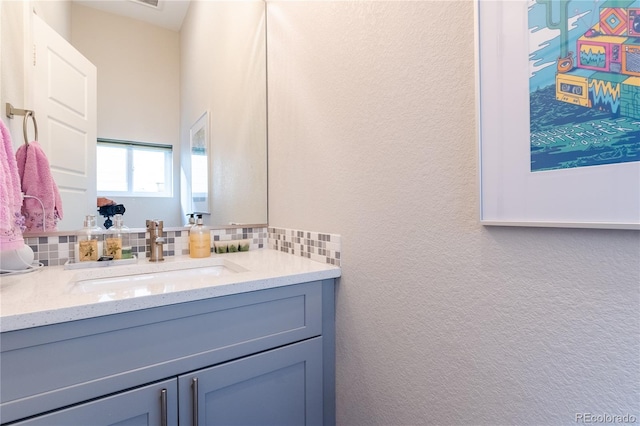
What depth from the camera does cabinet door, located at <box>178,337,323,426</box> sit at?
0.82m

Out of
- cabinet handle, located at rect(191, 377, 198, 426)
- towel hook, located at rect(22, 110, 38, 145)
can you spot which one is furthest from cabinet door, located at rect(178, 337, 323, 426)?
towel hook, located at rect(22, 110, 38, 145)

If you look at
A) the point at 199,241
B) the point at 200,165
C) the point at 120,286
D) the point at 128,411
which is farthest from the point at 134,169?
the point at 128,411

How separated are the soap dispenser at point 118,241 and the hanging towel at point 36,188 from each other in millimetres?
176

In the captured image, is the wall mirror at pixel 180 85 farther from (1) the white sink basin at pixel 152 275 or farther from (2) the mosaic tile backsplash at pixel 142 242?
(1) the white sink basin at pixel 152 275

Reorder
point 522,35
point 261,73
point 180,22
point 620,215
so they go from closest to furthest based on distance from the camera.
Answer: point 620,215, point 522,35, point 180,22, point 261,73

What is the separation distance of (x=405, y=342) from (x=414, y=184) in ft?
1.45

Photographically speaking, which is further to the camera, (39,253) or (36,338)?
(39,253)

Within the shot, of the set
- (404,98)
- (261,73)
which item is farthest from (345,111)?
(261,73)

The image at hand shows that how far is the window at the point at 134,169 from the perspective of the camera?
3.96 ft

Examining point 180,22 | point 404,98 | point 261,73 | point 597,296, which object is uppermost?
point 180,22

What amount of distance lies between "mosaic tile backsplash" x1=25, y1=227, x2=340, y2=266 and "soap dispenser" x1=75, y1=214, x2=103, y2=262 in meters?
0.05

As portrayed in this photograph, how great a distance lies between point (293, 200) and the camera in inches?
53.4

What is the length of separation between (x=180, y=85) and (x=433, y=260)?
4.28 ft

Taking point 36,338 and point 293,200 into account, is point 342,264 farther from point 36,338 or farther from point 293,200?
point 36,338
